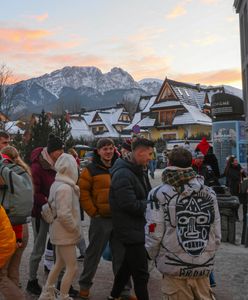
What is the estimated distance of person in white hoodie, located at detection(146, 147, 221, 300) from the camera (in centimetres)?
358

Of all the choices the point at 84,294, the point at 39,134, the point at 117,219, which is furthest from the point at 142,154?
the point at 39,134

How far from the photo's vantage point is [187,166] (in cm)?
371

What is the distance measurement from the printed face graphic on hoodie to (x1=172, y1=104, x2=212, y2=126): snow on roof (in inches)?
2045

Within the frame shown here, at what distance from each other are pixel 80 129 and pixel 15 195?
234 feet

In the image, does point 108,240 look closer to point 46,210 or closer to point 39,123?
point 46,210

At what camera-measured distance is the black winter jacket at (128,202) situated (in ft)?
14.9

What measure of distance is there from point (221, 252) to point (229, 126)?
29.4 ft

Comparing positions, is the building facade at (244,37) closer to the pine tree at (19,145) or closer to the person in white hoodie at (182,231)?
the pine tree at (19,145)

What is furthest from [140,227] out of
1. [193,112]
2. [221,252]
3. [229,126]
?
[193,112]

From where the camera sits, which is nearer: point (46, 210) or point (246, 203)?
point (46, 210)

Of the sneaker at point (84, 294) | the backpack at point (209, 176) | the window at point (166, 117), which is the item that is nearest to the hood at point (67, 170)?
the sneaker at point (84, 294)

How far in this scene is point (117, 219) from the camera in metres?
4.68

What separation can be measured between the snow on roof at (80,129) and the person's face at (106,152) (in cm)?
6732

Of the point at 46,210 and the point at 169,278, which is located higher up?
the point at 46,210
